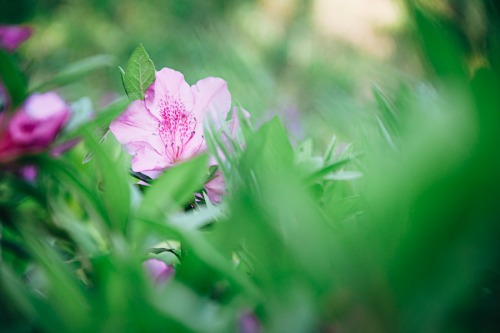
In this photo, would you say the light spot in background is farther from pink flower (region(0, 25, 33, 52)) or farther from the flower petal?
the flower petal

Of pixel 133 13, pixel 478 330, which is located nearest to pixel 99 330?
pixel 478 330

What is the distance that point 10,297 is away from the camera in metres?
0.16

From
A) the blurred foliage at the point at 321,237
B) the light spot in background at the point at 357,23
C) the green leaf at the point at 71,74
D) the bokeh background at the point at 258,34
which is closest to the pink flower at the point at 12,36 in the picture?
the green leaf at the point at 71,74

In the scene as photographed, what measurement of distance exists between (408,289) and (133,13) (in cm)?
592

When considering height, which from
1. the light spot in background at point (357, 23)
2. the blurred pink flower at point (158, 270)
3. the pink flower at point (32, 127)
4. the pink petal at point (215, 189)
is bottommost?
the light spot in background at point (357, 23)

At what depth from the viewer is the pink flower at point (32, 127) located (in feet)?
0.63

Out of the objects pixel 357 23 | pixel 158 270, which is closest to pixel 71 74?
pixel 158 270

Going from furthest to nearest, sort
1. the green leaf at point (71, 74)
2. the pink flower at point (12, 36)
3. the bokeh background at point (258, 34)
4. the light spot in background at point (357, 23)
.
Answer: the light spot in background at point (357, 23) → the bokeh background at point (258, 34) → the pink flower at point (12, 36) → the green leaf at point (71, 74)

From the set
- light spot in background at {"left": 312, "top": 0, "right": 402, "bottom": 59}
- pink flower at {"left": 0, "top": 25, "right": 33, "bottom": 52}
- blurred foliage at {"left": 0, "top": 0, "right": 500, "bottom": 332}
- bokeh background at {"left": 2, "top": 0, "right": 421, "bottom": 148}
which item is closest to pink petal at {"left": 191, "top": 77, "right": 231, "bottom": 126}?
blurred foliage at {"left": 0, "top": 0, "right": 500, "bottom": 332}

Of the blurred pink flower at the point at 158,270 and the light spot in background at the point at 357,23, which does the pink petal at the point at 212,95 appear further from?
A: the light spot in background at the point at 357,23

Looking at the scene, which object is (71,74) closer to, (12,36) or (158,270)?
(158,270)

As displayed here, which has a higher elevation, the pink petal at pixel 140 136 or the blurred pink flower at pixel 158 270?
the pink petal at pixel 140 136

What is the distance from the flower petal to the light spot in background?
19.3 feet

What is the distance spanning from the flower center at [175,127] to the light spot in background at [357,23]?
5851 millimetres
